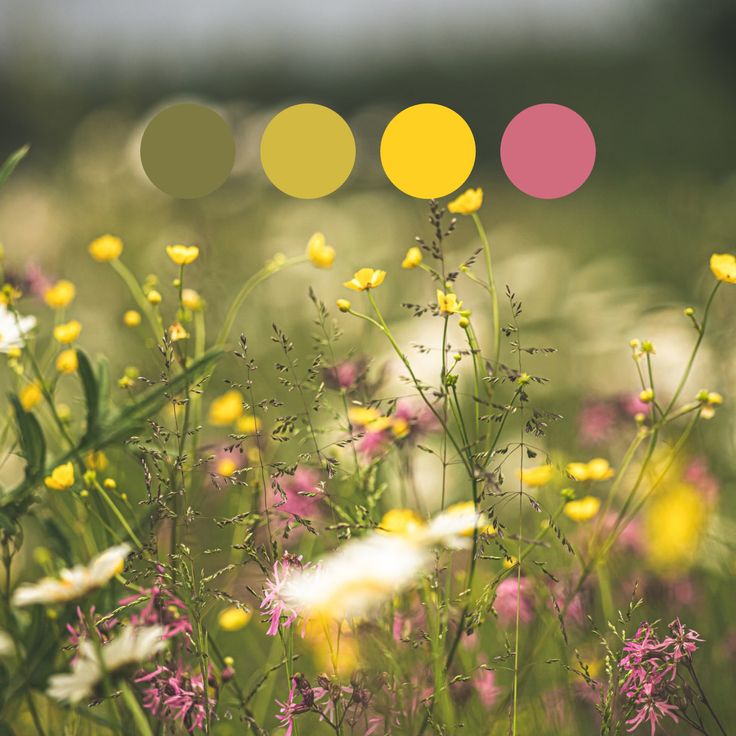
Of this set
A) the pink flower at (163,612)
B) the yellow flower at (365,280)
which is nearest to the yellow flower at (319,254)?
the yellow flower at (365,280)

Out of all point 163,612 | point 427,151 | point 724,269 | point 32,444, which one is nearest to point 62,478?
point 32,444

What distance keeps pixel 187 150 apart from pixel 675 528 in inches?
147

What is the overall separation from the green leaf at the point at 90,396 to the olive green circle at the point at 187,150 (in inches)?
103

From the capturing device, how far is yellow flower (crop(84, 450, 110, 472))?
0.83m

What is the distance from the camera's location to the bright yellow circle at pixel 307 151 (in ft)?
14.6

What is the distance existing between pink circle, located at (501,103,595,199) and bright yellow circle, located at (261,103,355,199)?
1133 mm

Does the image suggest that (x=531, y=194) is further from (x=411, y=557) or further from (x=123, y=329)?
(x=411, y=557)

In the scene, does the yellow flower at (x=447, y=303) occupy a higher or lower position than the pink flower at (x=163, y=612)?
higher

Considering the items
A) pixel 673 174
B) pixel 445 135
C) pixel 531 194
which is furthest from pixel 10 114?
pixel 673 174

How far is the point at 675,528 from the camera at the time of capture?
109 centimetres

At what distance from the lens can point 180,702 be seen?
0.63 m

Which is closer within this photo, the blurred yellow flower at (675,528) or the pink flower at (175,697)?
the pink flower at (175,697)

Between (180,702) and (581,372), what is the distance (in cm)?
143

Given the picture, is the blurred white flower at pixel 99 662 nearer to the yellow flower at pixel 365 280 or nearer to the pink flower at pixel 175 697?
the pink flower at pixel 175 697
